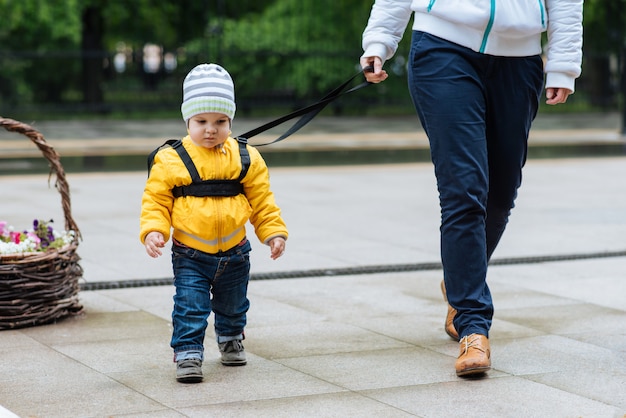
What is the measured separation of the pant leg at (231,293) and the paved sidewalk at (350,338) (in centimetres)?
15

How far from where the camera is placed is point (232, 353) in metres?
4.20

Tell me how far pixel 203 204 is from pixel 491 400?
1207mm

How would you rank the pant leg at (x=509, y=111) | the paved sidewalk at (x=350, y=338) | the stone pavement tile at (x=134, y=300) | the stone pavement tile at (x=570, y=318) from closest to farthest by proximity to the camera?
the paved sidewalk at (x=350, y=338) → the pant leg at (x=509, y=111) → the stone pavement tile at (x=570, y=318) → the stone pavement tile at (x=134, y=300)

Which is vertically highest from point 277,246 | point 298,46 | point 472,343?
point 298,46

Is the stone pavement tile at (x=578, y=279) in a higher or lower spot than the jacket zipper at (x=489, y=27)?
lower

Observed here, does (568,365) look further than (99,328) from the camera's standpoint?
No

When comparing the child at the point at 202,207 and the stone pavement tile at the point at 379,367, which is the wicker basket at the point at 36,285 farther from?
the stone pavement tile at the point at 379,367

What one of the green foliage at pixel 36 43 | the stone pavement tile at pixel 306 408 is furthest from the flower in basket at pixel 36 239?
the green foliage at pixel 36 43

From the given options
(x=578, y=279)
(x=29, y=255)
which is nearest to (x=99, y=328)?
(x=29, y=255)

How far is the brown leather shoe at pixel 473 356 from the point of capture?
3.99m

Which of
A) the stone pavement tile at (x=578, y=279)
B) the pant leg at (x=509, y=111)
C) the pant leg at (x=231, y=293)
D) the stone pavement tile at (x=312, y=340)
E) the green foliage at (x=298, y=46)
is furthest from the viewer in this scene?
the green foliage at (x=298, y=46)

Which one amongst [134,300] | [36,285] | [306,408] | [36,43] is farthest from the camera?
[36,43]

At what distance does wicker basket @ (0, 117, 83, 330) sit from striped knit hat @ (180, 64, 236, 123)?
1227 millimetres

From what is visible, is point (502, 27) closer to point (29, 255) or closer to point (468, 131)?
point (468, 131)
